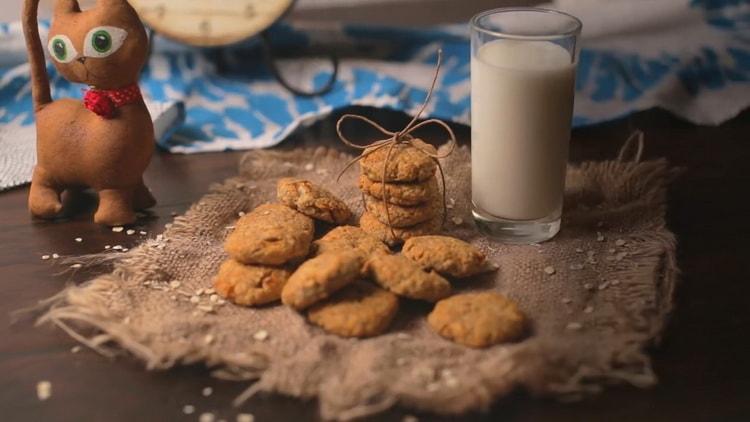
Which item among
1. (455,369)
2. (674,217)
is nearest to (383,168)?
(455,369)

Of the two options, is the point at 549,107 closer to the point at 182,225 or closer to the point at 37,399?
the point at 182,225

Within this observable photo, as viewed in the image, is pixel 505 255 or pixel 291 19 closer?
pixel 505 255

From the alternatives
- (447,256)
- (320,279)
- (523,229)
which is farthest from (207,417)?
(523,229)

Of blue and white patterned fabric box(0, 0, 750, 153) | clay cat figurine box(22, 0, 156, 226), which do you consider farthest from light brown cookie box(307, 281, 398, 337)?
blue and white patterned fabric box(0, 0, 750, 153)

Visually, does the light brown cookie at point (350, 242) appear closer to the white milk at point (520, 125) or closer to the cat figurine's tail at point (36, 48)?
the white milk at point (520, 125)

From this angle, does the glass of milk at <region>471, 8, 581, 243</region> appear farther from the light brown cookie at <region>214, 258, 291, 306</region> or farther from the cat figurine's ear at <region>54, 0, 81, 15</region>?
the cat figurine's ear at <region>54, 0, 81, 15</region>

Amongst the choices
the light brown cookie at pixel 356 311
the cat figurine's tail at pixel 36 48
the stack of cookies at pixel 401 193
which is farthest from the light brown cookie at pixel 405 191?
the cat figurine's tail at pixel 36 48
